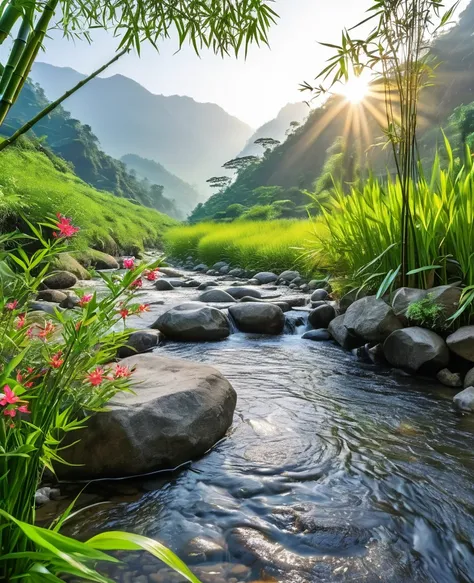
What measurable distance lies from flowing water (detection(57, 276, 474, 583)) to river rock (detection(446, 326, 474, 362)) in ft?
1.27

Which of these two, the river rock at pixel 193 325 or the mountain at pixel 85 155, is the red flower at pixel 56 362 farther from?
the mountain at pixel 85 155

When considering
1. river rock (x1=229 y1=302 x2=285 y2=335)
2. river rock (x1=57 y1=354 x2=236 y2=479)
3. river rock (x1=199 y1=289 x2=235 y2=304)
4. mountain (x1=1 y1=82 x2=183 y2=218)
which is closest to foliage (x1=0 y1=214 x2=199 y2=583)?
river rock (x1=57 y1=354 x2=236 y2=479)

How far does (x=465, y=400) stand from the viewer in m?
2.79

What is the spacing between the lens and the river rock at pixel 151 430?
193 centimetres

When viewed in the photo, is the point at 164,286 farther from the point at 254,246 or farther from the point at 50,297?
the point at 254,246

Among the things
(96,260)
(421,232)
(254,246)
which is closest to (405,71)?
(421,232)

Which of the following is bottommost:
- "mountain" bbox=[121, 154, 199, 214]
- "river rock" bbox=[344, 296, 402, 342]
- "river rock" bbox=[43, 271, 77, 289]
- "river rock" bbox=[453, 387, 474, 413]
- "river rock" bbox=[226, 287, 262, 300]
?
"river rock" bbox=[43, 271, 77, 289]

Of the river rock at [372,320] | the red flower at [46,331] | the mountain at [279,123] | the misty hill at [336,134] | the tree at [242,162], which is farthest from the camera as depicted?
the mountain at [279,123]

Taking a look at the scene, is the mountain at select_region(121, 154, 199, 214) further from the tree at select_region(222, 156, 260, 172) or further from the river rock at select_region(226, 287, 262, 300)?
the river rock at select_region(226, 287, 262, 300)

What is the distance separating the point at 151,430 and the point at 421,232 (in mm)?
2931

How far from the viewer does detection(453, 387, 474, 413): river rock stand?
9.01 feet

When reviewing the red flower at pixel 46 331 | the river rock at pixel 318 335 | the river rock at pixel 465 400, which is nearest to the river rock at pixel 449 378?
the river rock at pixel 465 400

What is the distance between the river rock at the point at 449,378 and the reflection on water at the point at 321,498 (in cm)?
26

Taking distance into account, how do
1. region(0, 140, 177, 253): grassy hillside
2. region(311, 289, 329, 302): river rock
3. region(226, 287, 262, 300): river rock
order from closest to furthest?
region(311, 289, 329, 302): river rock < region(226, 287, 262, 300): river rock < region(0, 140, 177, 253): grassy hillside
